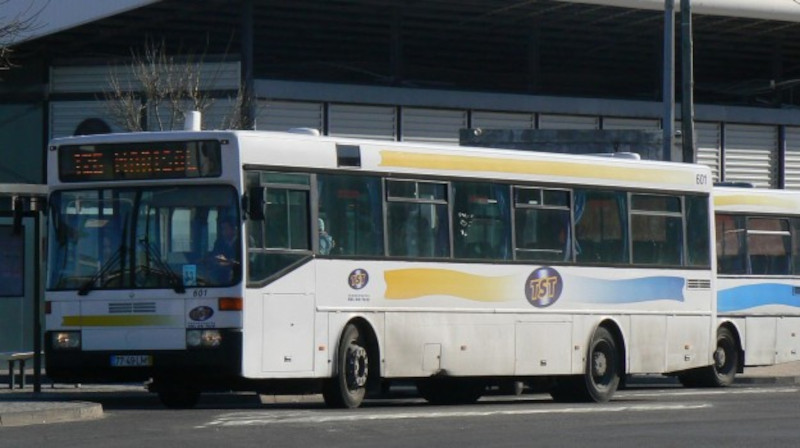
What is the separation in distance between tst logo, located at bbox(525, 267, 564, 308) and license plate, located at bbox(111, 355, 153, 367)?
517cm

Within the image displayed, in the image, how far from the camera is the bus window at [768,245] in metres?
30.5

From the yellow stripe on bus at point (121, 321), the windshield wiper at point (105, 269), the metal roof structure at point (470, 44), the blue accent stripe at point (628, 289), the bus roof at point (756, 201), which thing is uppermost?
the metal roof structure at point (470, 44)

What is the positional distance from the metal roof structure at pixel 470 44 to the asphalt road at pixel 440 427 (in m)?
16.9

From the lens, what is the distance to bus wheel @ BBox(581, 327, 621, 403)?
77.3 feet

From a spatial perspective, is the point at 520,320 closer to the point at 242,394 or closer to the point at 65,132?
the point at 242,394

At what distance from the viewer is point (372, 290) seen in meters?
20.7

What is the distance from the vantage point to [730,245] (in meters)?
30.0

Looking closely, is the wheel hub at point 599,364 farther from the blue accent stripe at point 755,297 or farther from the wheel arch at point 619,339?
the blue accent stripe at point 755,297

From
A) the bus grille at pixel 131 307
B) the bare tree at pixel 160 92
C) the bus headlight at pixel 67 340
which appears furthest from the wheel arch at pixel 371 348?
the bare tree at pixel 160 92

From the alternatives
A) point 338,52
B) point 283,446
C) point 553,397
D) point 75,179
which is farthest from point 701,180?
point 338,52

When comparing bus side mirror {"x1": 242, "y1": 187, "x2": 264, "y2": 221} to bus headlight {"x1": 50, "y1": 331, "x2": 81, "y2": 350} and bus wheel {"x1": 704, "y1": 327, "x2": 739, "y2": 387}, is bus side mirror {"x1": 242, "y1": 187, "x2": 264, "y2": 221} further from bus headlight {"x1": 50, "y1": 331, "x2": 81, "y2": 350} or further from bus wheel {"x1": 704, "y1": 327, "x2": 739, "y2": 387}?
bus wheel {"x1": 704, "y1": 327, "x2": 739, "y2": 387}

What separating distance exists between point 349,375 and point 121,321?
244 centimetres

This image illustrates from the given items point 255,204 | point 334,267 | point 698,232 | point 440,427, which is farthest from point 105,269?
point 698,232

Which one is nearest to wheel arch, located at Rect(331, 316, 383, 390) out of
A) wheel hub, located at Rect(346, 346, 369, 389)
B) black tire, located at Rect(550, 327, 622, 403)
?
wheel hub, located at Rect(346, 346, 369, 389)
